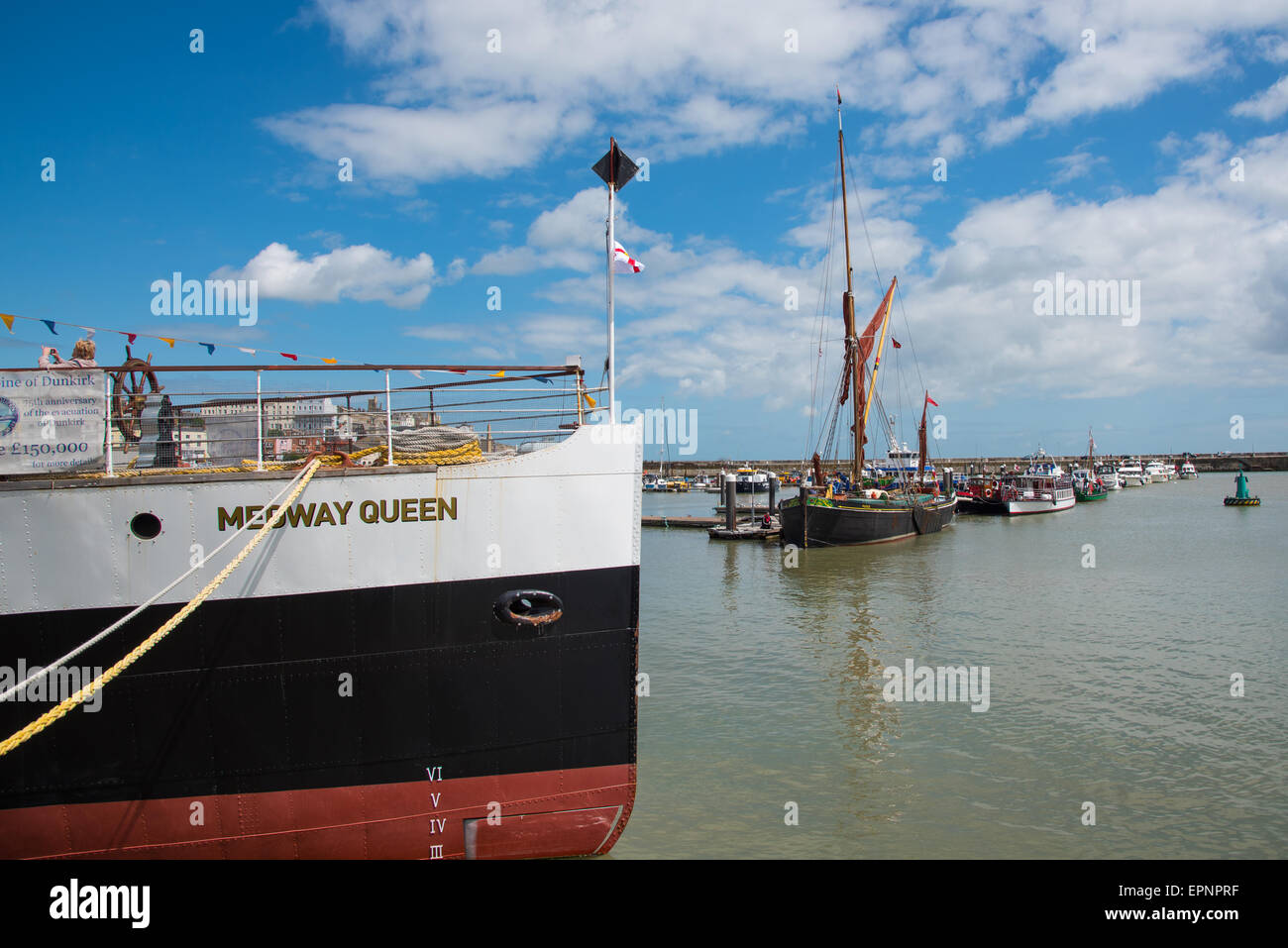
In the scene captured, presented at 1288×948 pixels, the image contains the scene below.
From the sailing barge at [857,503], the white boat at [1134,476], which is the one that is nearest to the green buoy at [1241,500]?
the sailing barge at [857,503]

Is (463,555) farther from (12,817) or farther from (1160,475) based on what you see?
(1160,475)

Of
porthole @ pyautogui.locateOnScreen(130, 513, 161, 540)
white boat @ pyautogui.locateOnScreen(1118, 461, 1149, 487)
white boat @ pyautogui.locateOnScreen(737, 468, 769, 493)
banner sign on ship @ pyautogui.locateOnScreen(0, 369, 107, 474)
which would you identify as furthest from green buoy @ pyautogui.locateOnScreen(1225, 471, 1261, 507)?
banner sign on ship @ pyautogui.locateOnScreen(0, 369, 107, 474)

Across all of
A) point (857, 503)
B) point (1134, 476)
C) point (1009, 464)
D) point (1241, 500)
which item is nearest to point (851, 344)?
point (857, 503)

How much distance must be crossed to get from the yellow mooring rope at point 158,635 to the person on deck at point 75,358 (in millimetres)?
2649

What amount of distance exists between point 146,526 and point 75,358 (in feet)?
8.56

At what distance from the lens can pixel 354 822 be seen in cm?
713

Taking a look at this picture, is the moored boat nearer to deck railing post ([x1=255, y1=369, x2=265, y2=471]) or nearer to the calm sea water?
deck railing post ([x1=255, y1=369, x2=265, y2=471])

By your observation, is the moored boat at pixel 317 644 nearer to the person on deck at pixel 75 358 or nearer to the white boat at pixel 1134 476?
the person on deck at pixel 75 358

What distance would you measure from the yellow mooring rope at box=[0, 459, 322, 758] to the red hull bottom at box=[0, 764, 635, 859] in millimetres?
989

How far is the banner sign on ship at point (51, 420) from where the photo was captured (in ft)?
23.3

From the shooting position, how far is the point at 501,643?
732 cm

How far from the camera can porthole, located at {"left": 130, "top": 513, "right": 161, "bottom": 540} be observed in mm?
6855

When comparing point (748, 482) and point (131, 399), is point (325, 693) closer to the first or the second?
point (131, 399)
